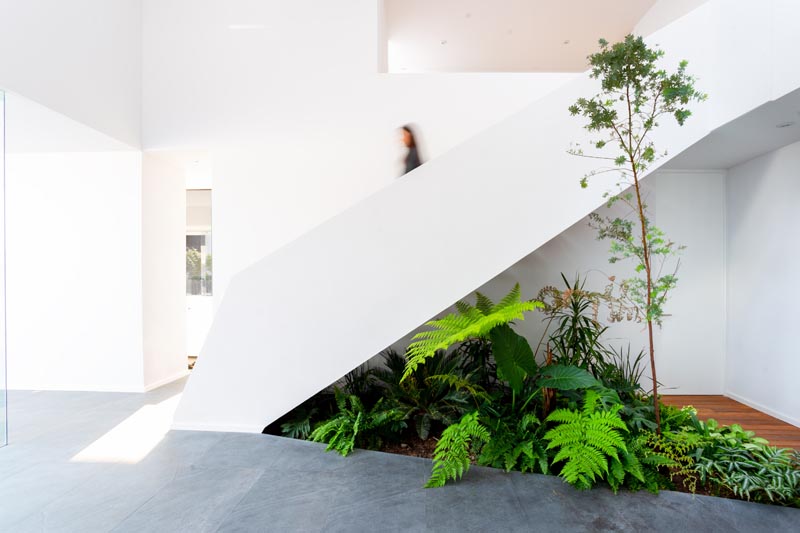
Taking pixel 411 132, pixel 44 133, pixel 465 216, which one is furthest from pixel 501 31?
pixel 44 133

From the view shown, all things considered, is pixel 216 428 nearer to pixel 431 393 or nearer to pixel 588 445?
pixel 431 393

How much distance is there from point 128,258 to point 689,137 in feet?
19.2

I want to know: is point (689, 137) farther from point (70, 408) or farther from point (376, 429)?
point (70, 408)

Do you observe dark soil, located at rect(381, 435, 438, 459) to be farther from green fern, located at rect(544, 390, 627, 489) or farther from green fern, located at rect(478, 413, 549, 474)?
green fern, located at rect(544, 390, 627, 489)

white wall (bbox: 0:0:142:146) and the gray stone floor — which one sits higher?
white wall (bbox: 0:0:142:146)

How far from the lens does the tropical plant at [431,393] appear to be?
10.6 feet

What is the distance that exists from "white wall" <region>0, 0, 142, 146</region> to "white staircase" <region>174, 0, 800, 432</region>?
2694 millimetres

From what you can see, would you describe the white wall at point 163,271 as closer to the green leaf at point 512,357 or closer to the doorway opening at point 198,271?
the doorway opening at point 198,271

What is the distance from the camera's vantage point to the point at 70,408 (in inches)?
159

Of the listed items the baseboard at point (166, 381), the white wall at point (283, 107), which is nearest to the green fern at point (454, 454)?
the white wall at point (283, 107)

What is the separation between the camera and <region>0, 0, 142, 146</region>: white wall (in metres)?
3.35

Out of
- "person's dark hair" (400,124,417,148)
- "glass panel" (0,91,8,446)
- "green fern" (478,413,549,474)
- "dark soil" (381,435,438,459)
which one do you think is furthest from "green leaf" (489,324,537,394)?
"glass panel" (0,91,8,446)

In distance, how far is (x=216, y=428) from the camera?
3.46 meters

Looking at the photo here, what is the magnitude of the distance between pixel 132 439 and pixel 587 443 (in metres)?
3.50
